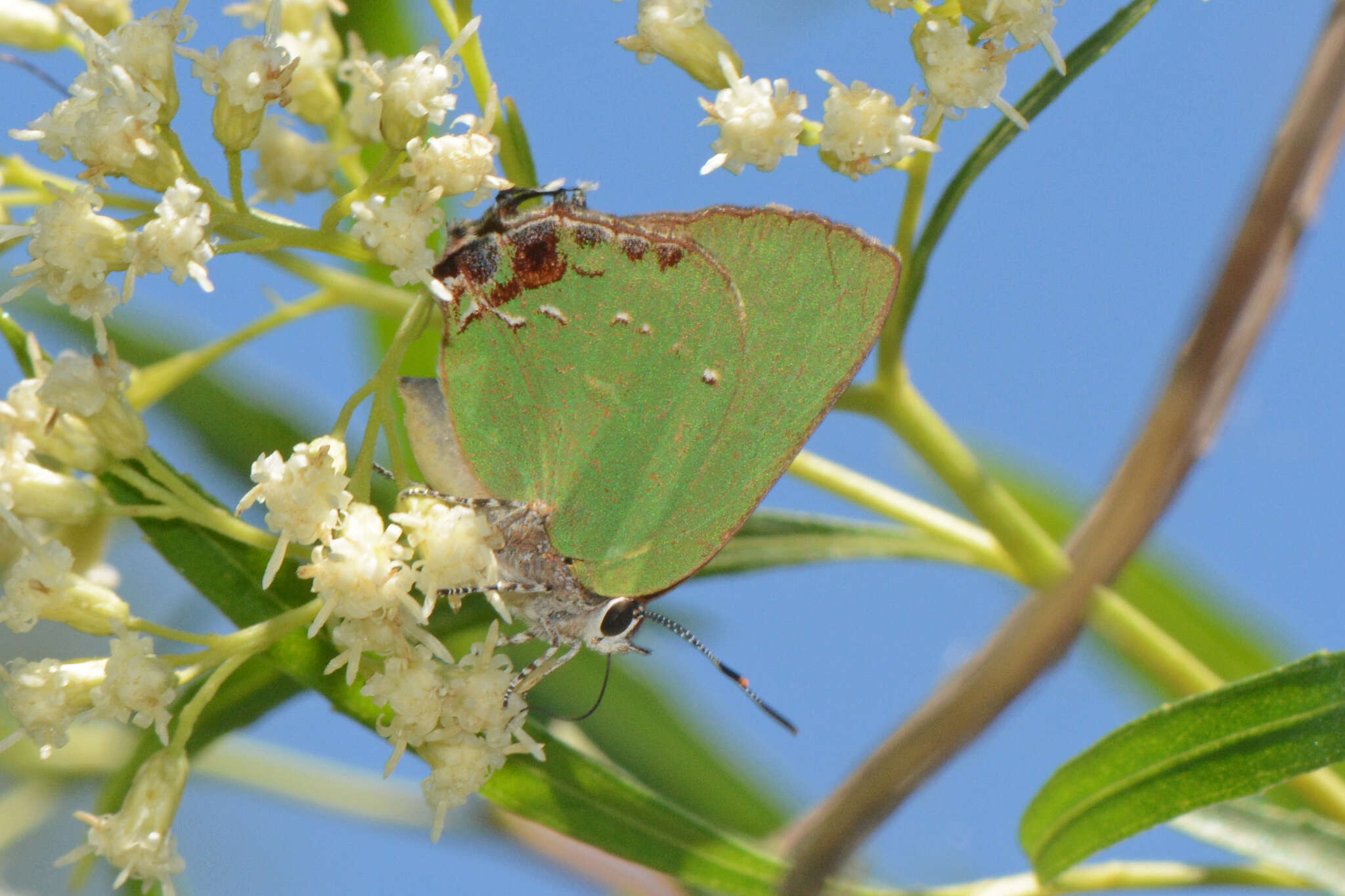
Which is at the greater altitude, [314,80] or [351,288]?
[314,80]

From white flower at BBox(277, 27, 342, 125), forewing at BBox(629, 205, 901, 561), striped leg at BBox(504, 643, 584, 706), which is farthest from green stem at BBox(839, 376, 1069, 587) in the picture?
white flower at BBox(277, 27, 342, 125)

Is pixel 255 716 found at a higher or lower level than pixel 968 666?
lower

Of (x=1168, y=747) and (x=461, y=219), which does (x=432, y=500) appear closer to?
(x=461, y=219)

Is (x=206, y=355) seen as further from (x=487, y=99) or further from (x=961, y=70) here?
(x=961, y=70)

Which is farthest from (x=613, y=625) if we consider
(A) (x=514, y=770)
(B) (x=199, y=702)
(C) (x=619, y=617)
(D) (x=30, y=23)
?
A: (D) (x=30, y=23)

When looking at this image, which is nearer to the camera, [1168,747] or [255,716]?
[1168,747]

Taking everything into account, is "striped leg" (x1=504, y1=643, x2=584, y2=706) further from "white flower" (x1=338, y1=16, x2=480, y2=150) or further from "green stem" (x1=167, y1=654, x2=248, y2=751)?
"white flower" (x1=338, y1=16, x2=480, y2=150)

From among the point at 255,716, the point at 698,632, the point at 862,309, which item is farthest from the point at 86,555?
the point at 862,309
